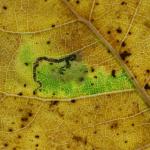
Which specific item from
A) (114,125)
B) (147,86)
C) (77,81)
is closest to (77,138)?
(114,125)

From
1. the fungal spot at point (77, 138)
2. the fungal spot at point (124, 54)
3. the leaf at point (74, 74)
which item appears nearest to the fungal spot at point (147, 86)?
the leaf at point (74, 74)

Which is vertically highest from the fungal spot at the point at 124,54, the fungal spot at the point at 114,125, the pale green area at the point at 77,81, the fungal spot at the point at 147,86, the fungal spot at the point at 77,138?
the fungal spot at the point at 124,54

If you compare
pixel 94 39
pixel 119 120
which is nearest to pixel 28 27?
pixel 94 39

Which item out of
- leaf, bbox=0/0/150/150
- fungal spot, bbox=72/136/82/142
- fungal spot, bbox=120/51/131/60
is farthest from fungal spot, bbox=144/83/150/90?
fungal spot, bbox=72/136/82/142

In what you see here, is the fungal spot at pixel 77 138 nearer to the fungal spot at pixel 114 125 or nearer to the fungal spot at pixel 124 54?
the fungal spot at pixel 114 125

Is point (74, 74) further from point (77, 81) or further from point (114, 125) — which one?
point (114, 125)

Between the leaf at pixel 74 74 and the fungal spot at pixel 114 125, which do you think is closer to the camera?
the leaf at pixel 74 74

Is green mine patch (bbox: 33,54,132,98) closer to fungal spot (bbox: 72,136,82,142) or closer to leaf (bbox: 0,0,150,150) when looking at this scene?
leaf (bbox: 0,0,150,150)

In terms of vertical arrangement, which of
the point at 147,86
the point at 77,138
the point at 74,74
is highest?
the point at 74,74
